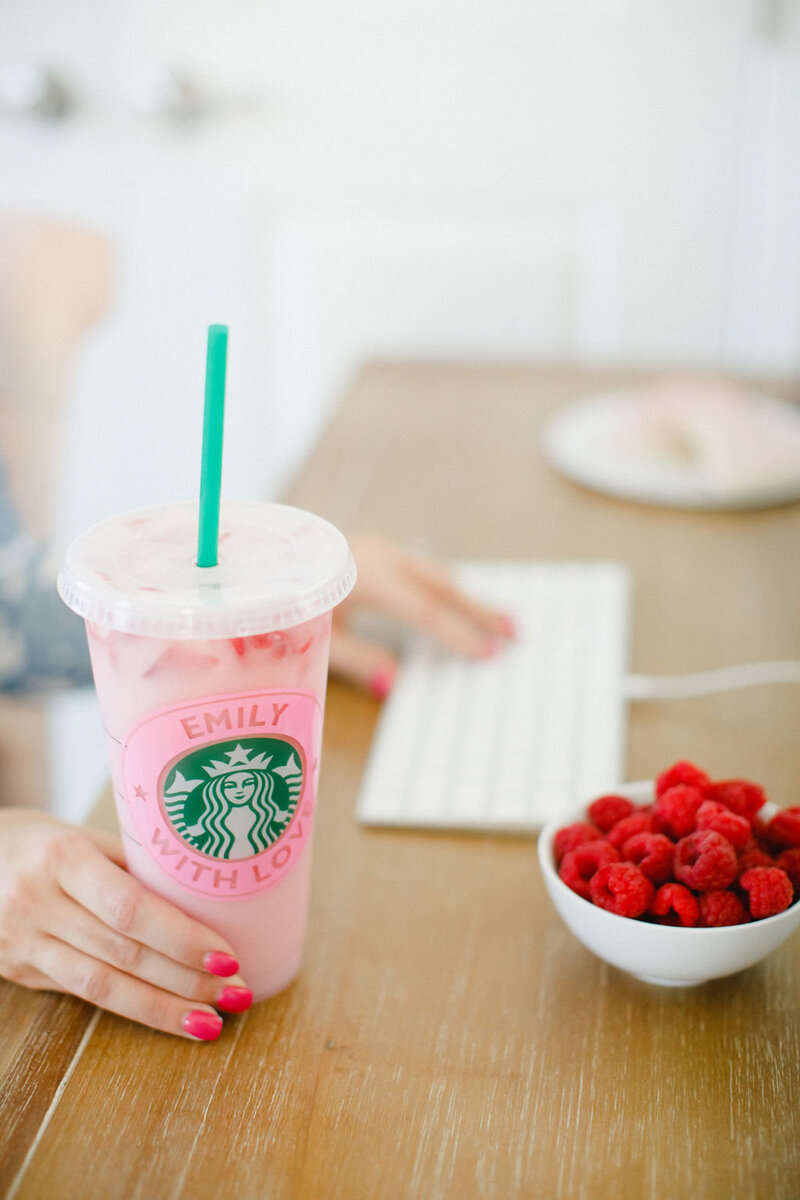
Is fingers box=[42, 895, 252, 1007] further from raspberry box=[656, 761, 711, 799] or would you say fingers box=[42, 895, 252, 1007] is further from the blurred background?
the blurred background

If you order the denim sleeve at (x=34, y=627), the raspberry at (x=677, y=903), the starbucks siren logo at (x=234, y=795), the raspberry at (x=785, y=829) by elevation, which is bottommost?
the denim sleeve at (x=34, y=627)

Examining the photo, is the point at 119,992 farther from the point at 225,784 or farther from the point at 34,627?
the point at 34,627

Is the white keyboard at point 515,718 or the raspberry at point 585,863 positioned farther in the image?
the white keyboard at point 515,718

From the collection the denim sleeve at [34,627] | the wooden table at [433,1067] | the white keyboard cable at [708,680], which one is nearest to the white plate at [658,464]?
the white keyboard cable at [708,680]

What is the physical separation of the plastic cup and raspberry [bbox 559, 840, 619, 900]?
12 cm

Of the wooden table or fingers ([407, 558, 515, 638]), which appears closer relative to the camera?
the wooden table

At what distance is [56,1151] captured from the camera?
403mm

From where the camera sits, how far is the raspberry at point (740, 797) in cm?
48

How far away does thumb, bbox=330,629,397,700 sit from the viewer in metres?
0.74

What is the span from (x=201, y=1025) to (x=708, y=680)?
43 cm

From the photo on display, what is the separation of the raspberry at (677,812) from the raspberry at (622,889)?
29mm

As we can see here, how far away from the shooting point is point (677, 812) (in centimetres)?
46

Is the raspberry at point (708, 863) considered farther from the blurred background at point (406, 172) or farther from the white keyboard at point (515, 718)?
the blurred background at point (406, 172)

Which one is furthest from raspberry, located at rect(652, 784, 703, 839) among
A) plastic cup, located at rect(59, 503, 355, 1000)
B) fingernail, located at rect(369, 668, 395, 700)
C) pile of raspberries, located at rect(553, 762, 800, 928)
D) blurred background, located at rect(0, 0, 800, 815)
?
blurred background, located at rect(0, 0, 800, 815)
